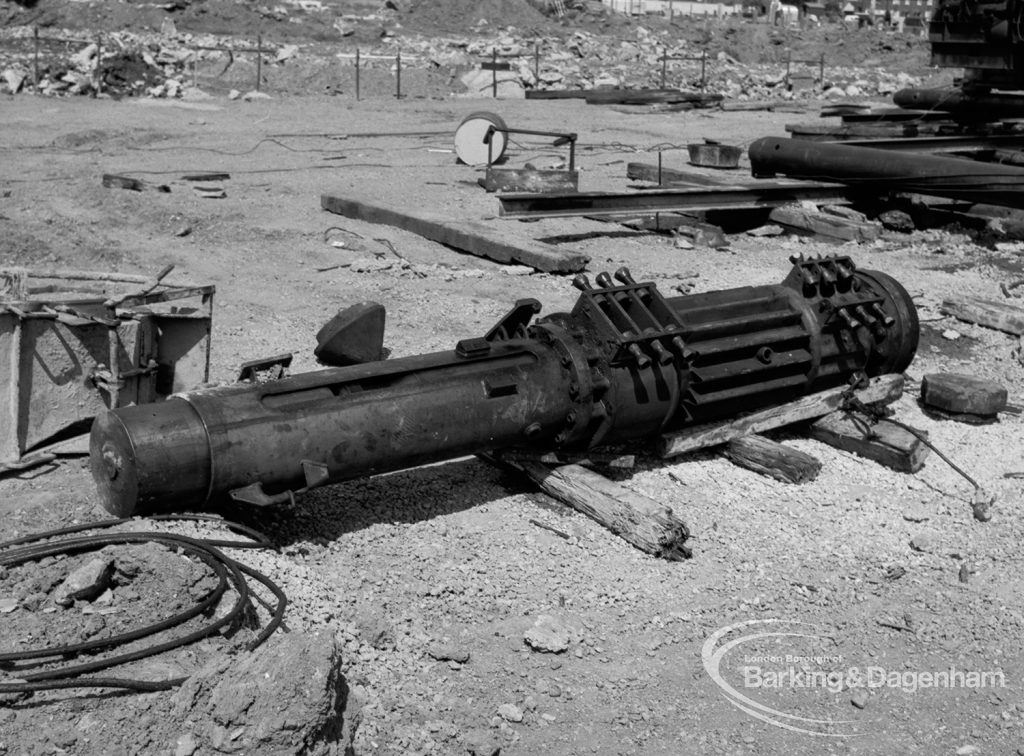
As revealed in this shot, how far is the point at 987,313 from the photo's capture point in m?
8.06

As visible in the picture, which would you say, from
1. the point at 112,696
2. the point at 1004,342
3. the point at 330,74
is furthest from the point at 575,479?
the point at 330,74

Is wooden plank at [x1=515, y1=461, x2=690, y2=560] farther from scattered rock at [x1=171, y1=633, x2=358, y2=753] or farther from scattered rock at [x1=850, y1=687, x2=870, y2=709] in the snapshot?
scattered rock at [x1=171, y1=633, x2=358, y2=753]

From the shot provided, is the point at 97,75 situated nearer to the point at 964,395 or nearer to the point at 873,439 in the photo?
the point at 964,395

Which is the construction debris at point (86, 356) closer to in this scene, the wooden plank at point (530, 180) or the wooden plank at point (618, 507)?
the wooden plank at point (618, 507)

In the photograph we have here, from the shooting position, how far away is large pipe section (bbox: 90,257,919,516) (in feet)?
14.4

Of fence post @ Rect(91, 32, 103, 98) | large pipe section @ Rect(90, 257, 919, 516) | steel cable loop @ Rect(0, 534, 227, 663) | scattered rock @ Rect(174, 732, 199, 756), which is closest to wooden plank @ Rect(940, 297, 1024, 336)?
large pipe section @ Rect(90, 257, 919, 516)

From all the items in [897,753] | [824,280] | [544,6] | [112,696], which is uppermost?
[544,6]

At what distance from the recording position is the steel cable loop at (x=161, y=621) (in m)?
3.49

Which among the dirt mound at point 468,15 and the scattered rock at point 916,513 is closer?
the scattered rock at point 916,513

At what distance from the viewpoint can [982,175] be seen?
1091 cm

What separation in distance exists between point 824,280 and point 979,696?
2.44 m

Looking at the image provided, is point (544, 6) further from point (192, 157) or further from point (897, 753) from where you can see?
point (897, 753)

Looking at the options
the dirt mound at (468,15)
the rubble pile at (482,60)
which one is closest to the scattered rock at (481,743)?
the rubble pile at (482,60)

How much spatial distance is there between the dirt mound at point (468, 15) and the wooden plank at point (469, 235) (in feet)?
87.7
